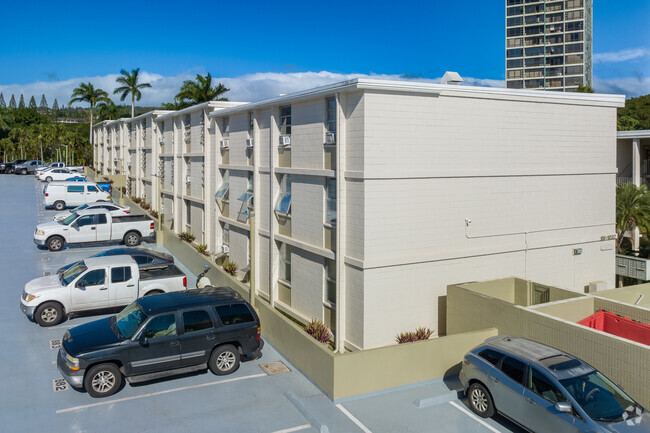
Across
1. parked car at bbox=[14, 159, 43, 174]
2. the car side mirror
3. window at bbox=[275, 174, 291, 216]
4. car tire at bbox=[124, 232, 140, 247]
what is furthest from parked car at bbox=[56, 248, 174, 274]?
parked car at bbox=[14, 159, 43, 174]

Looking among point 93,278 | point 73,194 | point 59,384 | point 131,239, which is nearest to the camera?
point 59,384

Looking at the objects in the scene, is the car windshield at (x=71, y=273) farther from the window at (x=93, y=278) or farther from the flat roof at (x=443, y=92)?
the flat roof at (x=443, y=92)

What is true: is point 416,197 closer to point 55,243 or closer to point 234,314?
point 234,314

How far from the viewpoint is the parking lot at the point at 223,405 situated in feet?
36.1

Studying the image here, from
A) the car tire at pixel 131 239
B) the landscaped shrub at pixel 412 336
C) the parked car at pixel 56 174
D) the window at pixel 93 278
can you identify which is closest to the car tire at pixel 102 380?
the window at pixel 93 278

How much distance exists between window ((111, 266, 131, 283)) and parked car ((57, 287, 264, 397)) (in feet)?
12.9

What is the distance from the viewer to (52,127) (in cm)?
8544

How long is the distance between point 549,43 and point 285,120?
298 ft

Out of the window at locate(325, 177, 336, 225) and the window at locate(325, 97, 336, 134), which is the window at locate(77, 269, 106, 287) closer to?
the window at locate(325, 177, 336, 225)

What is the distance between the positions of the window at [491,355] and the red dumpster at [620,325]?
3.92 meters

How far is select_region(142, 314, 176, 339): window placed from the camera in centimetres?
1274

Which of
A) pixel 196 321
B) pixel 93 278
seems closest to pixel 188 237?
pixel 93 278

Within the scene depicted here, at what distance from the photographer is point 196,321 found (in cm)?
1331

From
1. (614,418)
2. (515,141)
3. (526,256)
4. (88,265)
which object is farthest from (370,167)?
(88,265)
